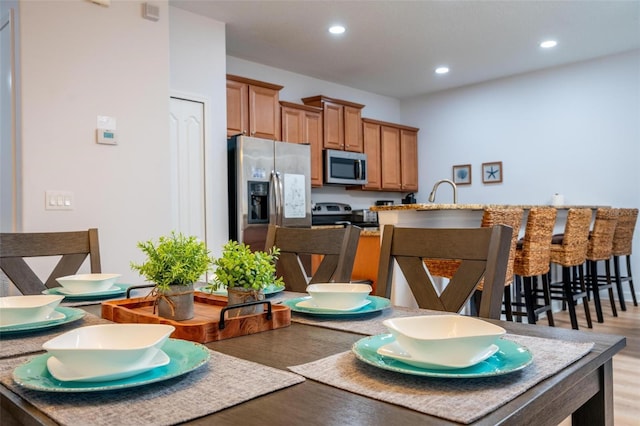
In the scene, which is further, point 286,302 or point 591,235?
point 591,235

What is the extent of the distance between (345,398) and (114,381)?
319 millimetres

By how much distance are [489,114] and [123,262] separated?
16.4 feet

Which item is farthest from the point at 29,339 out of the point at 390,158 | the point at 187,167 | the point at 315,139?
the point at 390,158

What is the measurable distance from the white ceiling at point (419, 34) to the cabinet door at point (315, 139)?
0.61m

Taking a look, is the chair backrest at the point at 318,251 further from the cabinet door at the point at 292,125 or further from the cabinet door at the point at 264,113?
the cabinet door at the point at 292,125

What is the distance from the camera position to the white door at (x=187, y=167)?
385 cm

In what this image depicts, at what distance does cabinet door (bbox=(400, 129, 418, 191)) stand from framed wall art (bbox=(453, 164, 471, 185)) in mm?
600

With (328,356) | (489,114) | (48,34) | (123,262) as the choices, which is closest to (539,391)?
(328,356)

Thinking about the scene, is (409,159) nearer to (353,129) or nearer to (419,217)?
(353,129)

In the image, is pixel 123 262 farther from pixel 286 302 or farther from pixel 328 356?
pixel 328 356

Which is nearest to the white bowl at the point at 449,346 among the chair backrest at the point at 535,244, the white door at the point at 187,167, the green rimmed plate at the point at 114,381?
the green rimmed plate at the point at 114,381

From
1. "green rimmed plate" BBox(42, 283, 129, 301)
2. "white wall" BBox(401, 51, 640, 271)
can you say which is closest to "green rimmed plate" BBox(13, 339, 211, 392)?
"green rimmed plate" BBox(42, 283, 129, 301)

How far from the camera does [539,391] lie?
0.63 m

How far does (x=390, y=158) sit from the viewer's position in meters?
6.54
